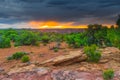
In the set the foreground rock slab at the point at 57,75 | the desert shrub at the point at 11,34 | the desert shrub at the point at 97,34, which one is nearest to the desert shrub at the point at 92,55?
the foreground rock slab at the point at 57,75

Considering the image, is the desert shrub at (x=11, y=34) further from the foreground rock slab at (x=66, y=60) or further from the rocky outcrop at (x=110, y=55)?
the foreground rock slab at (x=66, y=60)

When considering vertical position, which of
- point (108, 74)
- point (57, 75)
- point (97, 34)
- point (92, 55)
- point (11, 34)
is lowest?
point (57, 75)

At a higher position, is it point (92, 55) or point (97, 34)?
point (97, 34)

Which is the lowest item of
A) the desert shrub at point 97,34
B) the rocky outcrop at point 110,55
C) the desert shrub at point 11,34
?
the rocky outcrop at point 110,55

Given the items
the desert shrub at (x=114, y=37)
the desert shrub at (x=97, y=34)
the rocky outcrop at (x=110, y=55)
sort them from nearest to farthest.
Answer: the rocky outcrop at (x=110, y=55), the desert shrub at (x=114, y=37), the desert shrub at (x=97, y=34)

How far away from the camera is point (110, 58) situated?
111 ft

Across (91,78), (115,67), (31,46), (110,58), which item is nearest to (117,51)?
(110,58)

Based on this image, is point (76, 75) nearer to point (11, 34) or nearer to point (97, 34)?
point (97, 34)

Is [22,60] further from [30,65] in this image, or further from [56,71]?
[56,71]

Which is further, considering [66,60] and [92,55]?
[92,55]

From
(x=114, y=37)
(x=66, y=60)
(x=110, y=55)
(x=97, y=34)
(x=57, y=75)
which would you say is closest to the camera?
(x=57, y=75)

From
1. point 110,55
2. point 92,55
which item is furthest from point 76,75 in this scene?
point 110,55

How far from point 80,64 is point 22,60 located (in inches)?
269

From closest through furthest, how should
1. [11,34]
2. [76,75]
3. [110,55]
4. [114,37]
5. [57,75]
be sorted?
[76,75], [57,75], [110,55], [114,37], [11,34]
